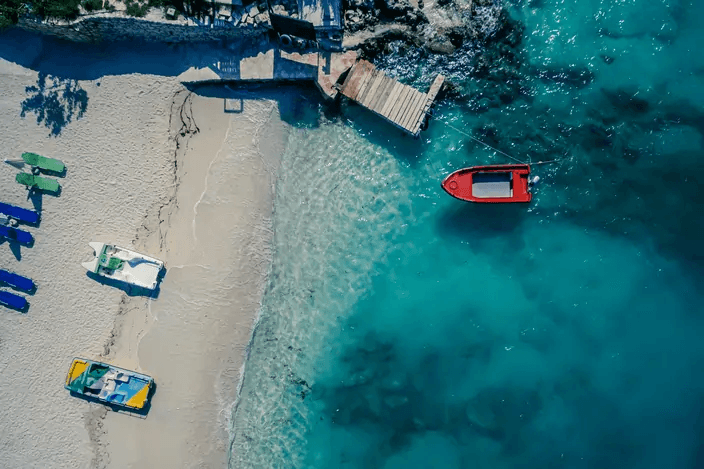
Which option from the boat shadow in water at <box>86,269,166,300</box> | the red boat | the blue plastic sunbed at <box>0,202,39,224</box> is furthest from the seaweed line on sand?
the red boat

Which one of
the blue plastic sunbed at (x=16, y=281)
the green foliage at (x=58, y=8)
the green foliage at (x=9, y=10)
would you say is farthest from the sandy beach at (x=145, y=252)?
the green foliage at (x=58, y=8)

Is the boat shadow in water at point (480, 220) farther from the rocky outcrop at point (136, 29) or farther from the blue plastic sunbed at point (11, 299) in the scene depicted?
the blue plastic sunbed at point (11, 299)

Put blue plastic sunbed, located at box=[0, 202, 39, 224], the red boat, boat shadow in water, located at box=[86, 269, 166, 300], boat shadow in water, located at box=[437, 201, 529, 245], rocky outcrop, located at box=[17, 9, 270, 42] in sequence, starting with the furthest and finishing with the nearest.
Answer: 1. boat shadow in water, located at box=[437, 201, 529, 245]
2. boat shadow in water, located at box=[86, 269, 166, 300]
3. blue plastic sunbed, located at box=[0, 202, 39, 224]
4. the red boat
5. rocky outcrop, located at box=[17, 9, 270, 42]

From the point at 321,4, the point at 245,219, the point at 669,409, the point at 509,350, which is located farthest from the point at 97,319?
the point at 669,409

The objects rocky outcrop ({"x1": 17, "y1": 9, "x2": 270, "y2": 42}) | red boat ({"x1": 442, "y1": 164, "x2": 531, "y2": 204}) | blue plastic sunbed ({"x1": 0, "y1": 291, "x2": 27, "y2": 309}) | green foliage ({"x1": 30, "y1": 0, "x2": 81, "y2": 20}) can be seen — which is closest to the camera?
green foliage ({"x1": 30, "y1": 0, "x2": 81, "y2": 20})

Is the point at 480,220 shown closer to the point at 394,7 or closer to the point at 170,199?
the point at 394,7

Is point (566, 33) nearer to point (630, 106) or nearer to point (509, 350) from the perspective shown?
point (630, 106)

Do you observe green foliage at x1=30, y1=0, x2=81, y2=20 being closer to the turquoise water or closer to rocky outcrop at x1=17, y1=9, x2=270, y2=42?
rocky outcrop at x1=17, y1=9, x2=270, y2=42
